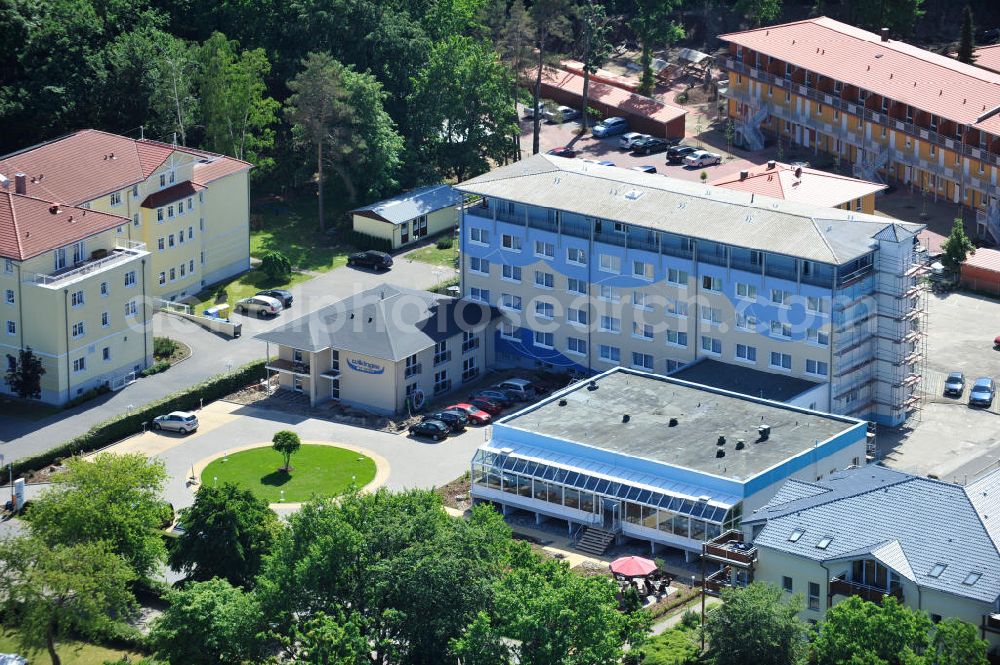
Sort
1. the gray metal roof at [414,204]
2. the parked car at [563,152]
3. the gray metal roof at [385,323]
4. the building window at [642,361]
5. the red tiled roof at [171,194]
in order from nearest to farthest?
the gray metal roof at [385,323] → the building window at [642,361] → the red tiled roof at [171,194] → the gray metal roof at [414,204] → the parked car at [563,152]

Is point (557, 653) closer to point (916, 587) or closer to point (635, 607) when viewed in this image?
point (635, 607)

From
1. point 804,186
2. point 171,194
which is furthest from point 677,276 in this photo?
point 171,194

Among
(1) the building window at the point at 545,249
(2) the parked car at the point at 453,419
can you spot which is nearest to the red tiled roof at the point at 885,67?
(1) the building window at the point at 545,249

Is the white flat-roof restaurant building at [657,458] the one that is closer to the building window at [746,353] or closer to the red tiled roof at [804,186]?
the building window at [746,353]

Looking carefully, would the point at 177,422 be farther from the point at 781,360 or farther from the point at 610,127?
the point at 610,127

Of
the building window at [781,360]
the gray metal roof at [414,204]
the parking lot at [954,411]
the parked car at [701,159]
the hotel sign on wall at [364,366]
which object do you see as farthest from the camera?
the parked car at [701,159]

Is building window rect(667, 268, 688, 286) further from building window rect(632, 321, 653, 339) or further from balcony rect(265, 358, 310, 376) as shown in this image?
balcony rect(265, 358, 310, 376)
